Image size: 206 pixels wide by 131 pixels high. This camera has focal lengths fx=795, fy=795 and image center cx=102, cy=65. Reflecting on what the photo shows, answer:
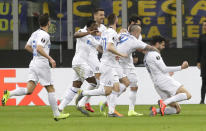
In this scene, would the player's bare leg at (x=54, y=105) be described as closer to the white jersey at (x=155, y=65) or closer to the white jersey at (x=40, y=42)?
the white jersey at (x=40, y=42)

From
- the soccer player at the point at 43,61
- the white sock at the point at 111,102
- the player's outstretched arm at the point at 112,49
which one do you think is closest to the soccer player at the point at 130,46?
the player's outstretched arm at the point at 112,49

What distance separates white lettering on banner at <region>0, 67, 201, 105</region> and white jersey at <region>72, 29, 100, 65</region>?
445 centimetres

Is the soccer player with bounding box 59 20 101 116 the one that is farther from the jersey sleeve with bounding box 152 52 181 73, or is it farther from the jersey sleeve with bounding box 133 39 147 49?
the jersey sleeve with bounding box 152 52 181 73

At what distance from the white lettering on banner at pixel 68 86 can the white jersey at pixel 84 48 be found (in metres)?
4.45

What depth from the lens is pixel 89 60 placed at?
16.5m

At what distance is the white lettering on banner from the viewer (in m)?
20.7

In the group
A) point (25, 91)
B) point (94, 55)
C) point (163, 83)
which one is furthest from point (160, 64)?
point (25, 91)

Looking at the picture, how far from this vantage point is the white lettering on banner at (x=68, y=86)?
2073 centimetres

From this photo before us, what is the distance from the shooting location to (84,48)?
1638 cm

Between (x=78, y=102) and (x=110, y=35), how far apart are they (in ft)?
6.22

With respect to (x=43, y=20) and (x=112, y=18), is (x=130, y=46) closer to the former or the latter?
(x=112, y=18)

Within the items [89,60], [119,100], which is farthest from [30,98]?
[89,60]

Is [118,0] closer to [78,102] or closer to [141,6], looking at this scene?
[141,6]
